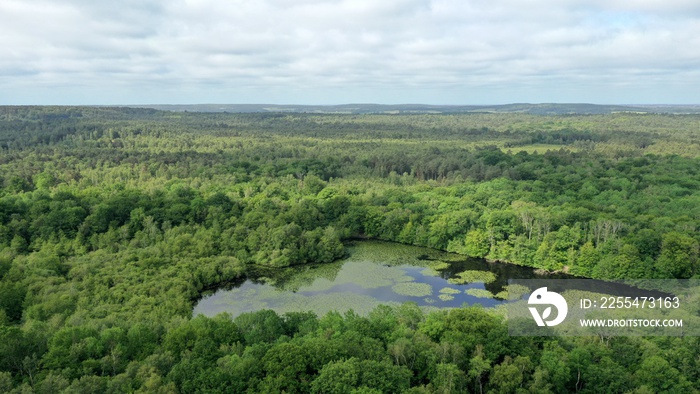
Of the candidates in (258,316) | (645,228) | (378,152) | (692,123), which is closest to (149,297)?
(258,316)

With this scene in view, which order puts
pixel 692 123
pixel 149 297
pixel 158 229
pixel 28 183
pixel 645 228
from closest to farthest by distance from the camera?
pixel 149 297, pixel 645 228, pixel 158 229, pixel 28 183, pixel 692 123

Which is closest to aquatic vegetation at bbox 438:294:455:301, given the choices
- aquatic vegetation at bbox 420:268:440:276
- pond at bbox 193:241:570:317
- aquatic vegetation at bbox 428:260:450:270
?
pond at bbox 193:241:570:317

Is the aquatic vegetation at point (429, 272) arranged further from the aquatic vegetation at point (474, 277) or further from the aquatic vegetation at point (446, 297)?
the aquatic vegetation at point (446, 297)

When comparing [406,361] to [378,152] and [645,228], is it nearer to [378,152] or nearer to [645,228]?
[645,228]

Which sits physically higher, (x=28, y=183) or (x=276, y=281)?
(x=28, y=183)

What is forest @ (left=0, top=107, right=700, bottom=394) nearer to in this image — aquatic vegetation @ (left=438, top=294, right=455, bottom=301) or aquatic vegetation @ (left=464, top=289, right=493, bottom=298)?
aquatic vegetation @ (left=464, top=289, right=493, bottom=298)

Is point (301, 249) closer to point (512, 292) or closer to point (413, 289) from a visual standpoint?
point (413, 289)
